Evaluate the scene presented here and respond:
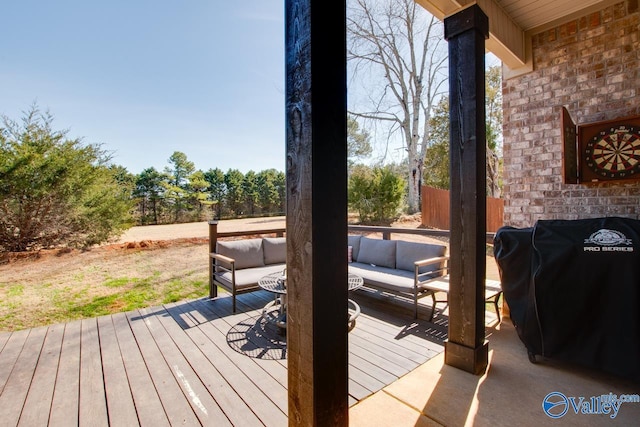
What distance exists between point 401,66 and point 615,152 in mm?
10667

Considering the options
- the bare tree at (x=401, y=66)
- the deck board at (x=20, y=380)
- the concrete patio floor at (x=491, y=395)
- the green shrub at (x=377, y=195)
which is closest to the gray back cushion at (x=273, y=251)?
the deck board at (x=20, y=380)

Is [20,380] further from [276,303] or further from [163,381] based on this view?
[276,303]

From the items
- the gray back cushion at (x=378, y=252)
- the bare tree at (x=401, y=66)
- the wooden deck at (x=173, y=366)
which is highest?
the bare tree at (x=401, y=66)

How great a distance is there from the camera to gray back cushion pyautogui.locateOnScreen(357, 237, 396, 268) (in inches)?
158

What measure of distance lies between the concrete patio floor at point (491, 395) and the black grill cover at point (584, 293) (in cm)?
15

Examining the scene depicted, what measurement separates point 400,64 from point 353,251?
32.5 feet

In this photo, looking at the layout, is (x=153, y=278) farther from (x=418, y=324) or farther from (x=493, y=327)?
(x=493, y=327)

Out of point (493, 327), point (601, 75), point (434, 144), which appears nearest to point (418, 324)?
point (493, 327)

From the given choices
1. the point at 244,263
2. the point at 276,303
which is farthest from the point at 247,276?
the point at 276,303

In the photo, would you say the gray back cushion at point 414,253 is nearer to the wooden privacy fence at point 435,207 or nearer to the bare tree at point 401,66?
the wooden privacy fence at point 435,207

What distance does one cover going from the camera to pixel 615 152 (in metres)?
2.38

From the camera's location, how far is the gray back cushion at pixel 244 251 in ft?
13.0

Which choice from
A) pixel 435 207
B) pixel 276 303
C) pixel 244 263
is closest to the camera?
pixel 276 303

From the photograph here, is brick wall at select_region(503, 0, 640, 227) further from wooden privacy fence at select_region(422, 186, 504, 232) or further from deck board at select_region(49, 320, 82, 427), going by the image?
wooden privacy fence at select_region(422, 186, 504, 232)
